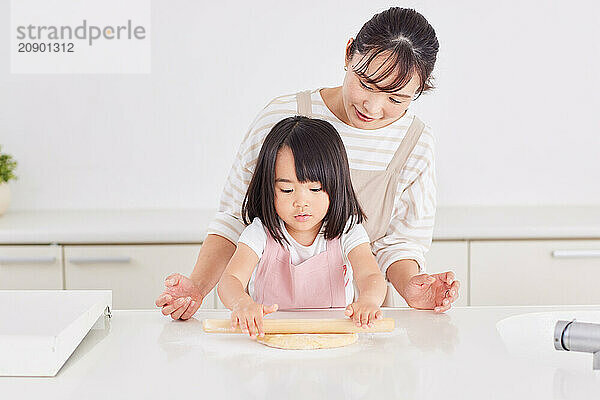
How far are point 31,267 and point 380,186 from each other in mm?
1348

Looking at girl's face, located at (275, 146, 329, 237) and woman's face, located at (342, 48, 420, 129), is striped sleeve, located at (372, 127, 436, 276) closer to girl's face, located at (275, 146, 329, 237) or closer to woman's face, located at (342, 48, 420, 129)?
woman's face, located at (342, 48, 420, 129)

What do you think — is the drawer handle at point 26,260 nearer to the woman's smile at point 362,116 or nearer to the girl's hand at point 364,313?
the woman's smile at point 362,116

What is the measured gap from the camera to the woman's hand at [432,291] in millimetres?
1257

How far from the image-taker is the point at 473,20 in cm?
277

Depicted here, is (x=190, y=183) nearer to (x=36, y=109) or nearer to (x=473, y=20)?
(x=36, y=109)

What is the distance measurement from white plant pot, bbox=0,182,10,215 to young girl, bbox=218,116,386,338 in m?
1.58

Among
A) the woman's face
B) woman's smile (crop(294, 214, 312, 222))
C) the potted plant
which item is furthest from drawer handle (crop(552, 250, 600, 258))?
the potted plant

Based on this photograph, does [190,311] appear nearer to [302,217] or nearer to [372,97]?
[302,217]

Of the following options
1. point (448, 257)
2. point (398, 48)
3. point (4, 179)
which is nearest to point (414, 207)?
point (398, 48)

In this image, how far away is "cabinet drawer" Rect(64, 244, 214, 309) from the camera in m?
2.37

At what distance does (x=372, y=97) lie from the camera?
1315 millimetres

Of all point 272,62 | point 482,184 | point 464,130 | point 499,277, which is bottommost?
point 499,277

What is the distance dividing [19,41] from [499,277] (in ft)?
5.98

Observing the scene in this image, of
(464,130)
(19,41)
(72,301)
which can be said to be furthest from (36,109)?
(72,301)
